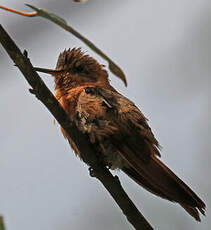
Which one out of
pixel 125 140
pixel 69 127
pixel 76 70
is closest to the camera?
pixel 69 127

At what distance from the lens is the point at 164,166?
350 cm

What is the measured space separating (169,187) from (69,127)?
0.97 metres

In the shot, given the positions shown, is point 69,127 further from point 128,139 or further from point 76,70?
point 76,70

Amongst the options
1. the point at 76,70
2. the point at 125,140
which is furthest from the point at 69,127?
the point at 76,70

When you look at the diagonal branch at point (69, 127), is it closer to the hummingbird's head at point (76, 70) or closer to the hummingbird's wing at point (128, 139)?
the hummingbird's wing at point (128, 139)

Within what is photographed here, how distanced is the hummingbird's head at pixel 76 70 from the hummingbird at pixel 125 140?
0.99 ft

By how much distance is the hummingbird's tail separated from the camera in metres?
3.19

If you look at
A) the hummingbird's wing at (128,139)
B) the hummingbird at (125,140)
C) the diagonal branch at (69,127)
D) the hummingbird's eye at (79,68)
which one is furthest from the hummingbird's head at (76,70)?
the diagonal branch at (69,127)

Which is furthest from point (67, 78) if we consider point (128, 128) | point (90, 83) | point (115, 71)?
point (115, 71)

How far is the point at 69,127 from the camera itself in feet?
8.97

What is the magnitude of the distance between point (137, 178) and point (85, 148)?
0.92m

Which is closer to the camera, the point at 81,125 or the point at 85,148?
the point at 85,148

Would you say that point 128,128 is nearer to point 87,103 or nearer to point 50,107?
point 87,103

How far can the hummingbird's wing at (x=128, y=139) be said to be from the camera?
135 inches
